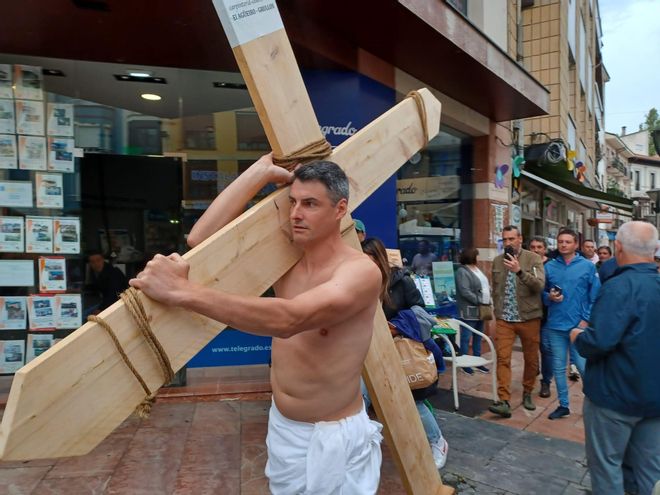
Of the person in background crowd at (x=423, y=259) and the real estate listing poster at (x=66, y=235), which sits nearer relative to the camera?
the real estate listing poster at (x=66, y=235)

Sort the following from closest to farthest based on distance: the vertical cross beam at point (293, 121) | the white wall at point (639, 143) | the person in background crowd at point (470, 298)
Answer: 1. the vertical cross beam at point (293, 121)
2. the person in background crowd at point (470, 298)
3. the white wall at point (639, 143)

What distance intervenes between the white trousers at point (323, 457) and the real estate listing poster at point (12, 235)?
13.0ft

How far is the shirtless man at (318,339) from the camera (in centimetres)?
150

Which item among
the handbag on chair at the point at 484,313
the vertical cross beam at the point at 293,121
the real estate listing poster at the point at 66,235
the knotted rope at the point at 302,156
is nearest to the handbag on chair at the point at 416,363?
the vertical cross beam at the point at 293,121

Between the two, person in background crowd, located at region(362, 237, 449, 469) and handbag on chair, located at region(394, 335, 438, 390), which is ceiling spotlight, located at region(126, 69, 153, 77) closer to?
person in background crowd, located at region(362, 237, 449, 469)

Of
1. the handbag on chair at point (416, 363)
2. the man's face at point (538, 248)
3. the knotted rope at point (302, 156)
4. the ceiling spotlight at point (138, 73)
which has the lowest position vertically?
the handbag on chair at point (416, 363)

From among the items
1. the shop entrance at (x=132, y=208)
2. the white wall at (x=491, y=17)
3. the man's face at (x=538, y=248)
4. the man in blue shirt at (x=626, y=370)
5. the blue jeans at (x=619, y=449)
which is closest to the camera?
the man in blue shirt at (x=626, y=370)

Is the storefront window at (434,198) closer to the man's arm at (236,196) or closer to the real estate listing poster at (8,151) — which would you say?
the real estate listing poster at (8,151)

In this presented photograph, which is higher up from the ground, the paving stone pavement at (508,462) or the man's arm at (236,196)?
the man's arm at (236,196)

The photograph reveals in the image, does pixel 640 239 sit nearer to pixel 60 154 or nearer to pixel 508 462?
pixel 508 462

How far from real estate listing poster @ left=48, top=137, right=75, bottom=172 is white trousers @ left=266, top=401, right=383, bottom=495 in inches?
160

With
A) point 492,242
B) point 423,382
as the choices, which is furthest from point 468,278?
point 423,382

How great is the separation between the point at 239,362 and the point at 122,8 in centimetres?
361

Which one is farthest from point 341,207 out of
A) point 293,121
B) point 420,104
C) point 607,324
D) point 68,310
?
point 68,310
